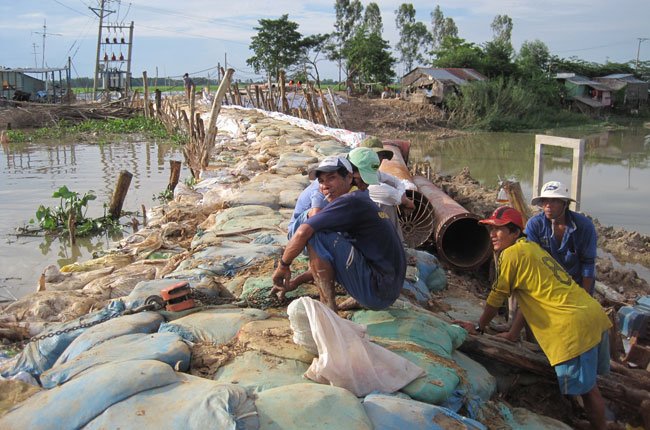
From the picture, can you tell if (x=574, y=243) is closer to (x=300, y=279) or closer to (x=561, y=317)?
(x=561, y=317)

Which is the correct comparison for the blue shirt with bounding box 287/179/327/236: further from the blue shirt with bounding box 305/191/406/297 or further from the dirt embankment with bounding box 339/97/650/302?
the dirt embankment with bounding box 339/97/650/302

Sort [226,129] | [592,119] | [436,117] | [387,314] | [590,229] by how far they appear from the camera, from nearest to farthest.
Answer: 1. [387,314]
2. [590,229]
3. [226,129]
4. [436,117]
5. [592,119]

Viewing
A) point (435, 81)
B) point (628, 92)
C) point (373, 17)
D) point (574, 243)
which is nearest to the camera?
point (574, 243)

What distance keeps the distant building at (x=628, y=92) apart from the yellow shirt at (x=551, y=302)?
32794 millimetres

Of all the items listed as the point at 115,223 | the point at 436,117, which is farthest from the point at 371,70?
the point at 115,223

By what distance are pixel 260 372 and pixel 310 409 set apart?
0.42 m

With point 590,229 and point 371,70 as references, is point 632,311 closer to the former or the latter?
point 590,229

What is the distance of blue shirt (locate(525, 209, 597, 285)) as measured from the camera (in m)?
3.29

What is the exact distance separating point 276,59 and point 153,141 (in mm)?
16720

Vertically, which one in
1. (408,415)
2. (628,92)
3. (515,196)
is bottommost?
(408,415)

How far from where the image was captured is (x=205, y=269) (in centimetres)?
372

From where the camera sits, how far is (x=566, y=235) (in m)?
3.31

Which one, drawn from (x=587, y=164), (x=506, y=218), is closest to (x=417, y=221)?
(x=506, y=218)

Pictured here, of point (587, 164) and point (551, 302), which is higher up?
point (587, 164)
